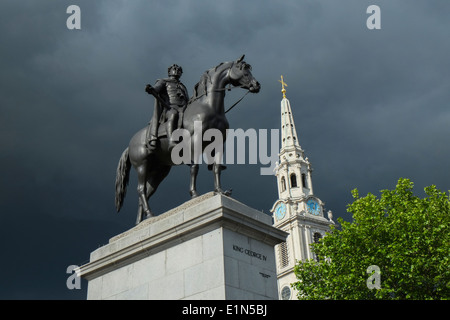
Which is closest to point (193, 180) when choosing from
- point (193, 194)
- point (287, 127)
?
point (193, 194)

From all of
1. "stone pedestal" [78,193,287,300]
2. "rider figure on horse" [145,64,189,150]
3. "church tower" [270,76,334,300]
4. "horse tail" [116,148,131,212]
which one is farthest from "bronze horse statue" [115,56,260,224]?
"church tower" [270,76,334,300]

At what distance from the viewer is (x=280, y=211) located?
9769 centimetres

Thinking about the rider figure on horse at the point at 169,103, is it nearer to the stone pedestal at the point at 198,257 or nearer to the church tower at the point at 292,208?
the stone pedestal at the point at 198,257

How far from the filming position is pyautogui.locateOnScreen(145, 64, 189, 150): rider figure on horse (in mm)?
14330

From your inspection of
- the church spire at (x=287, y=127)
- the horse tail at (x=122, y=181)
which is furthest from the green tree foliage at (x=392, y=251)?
the church spire at (x=287, y=127)

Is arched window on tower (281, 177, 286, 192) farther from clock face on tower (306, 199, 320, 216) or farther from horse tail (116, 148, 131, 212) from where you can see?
horse tail (116, 148, 131, 212)

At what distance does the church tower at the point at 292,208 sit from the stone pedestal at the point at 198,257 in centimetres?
7315

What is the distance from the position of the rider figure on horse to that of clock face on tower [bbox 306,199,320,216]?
8272 cm

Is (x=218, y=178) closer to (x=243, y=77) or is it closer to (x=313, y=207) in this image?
(x=243, y=77)

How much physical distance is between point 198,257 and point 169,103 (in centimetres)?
533

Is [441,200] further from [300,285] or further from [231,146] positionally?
[231,146]

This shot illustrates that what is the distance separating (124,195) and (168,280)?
488cm

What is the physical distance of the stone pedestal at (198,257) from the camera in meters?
11.2

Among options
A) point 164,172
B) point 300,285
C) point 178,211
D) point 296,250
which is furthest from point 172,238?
point 296,250
